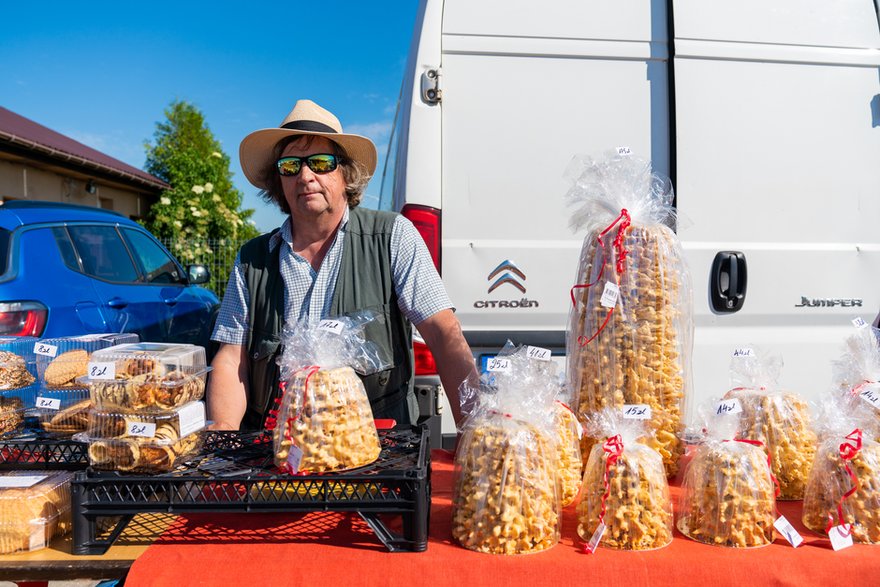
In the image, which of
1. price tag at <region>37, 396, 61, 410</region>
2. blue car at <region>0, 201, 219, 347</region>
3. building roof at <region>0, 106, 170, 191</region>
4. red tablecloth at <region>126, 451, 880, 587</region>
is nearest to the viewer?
red tablecloth at <region>126, 451, 880, 587</region>

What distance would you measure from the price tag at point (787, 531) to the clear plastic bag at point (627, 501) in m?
0.24

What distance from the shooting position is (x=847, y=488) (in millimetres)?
1431

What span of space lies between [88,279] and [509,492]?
4.08 meters

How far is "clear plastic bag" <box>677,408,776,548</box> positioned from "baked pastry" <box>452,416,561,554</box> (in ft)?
1.06

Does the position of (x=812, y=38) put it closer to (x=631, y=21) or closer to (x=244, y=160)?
(x=631, y=21)

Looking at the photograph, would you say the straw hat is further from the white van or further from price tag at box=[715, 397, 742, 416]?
price tag at box=[715, 397, 742, 416]

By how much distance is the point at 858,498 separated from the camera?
56.1 inches

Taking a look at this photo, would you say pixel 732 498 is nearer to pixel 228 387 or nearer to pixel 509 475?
pixel 509 475

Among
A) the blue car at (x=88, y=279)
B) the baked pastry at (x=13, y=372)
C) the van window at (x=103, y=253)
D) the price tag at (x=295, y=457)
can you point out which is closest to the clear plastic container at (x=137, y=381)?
the price tag at (x=295, y=457)

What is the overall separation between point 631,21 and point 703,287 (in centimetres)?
130

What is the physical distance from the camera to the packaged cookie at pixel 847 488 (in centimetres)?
142

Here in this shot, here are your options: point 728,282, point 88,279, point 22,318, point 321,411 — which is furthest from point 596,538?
point 88,279

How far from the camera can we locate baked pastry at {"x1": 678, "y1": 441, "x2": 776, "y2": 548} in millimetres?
1392

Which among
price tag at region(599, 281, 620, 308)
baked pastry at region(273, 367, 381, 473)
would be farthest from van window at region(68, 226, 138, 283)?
price tag at region(599, 281, 620, 308)
